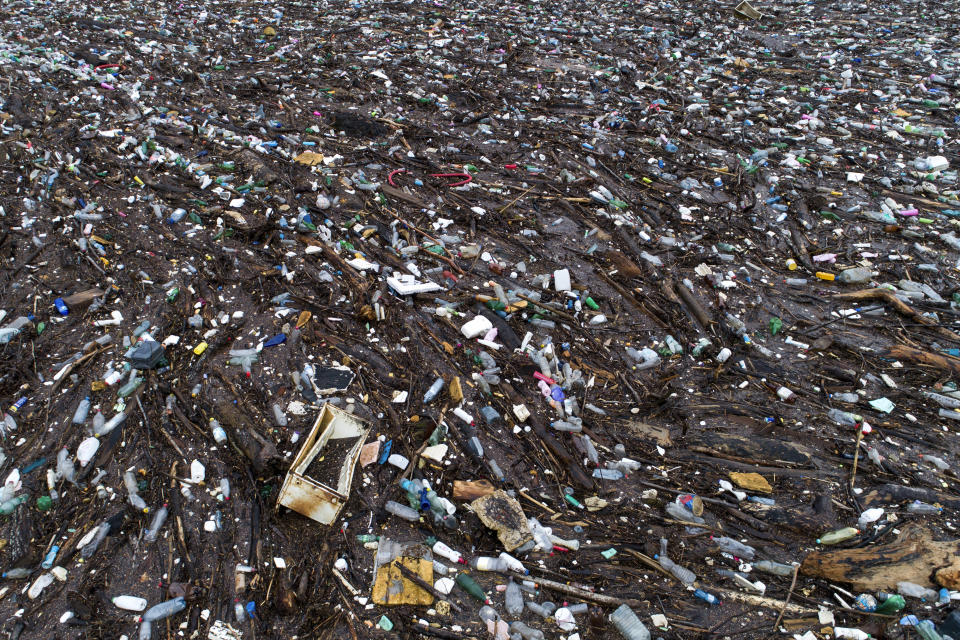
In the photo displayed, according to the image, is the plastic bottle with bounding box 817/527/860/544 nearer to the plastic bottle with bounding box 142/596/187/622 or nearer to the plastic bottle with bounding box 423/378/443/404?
the plastic bottle with bounding box 423/378/443/404

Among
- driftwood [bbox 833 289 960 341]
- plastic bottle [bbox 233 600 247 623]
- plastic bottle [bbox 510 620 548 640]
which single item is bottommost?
plastic bottle [bbox 233 600 247 623]

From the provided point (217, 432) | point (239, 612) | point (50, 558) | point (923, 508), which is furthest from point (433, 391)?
point (923, 508)

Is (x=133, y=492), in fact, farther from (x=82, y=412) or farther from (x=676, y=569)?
(x=676, y=569)

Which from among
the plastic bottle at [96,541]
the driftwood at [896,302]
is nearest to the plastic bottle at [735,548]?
the driftwood at [896,302]

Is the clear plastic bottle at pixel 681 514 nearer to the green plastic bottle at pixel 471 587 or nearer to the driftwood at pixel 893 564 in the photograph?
the driftwood at pixel 893 564

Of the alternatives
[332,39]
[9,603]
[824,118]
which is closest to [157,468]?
[9,603]

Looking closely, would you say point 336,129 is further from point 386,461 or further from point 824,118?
point 824,118

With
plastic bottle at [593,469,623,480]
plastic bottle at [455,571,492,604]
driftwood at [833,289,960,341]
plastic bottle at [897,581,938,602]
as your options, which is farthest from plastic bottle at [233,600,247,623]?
driftwood at [833,289,960,341]
